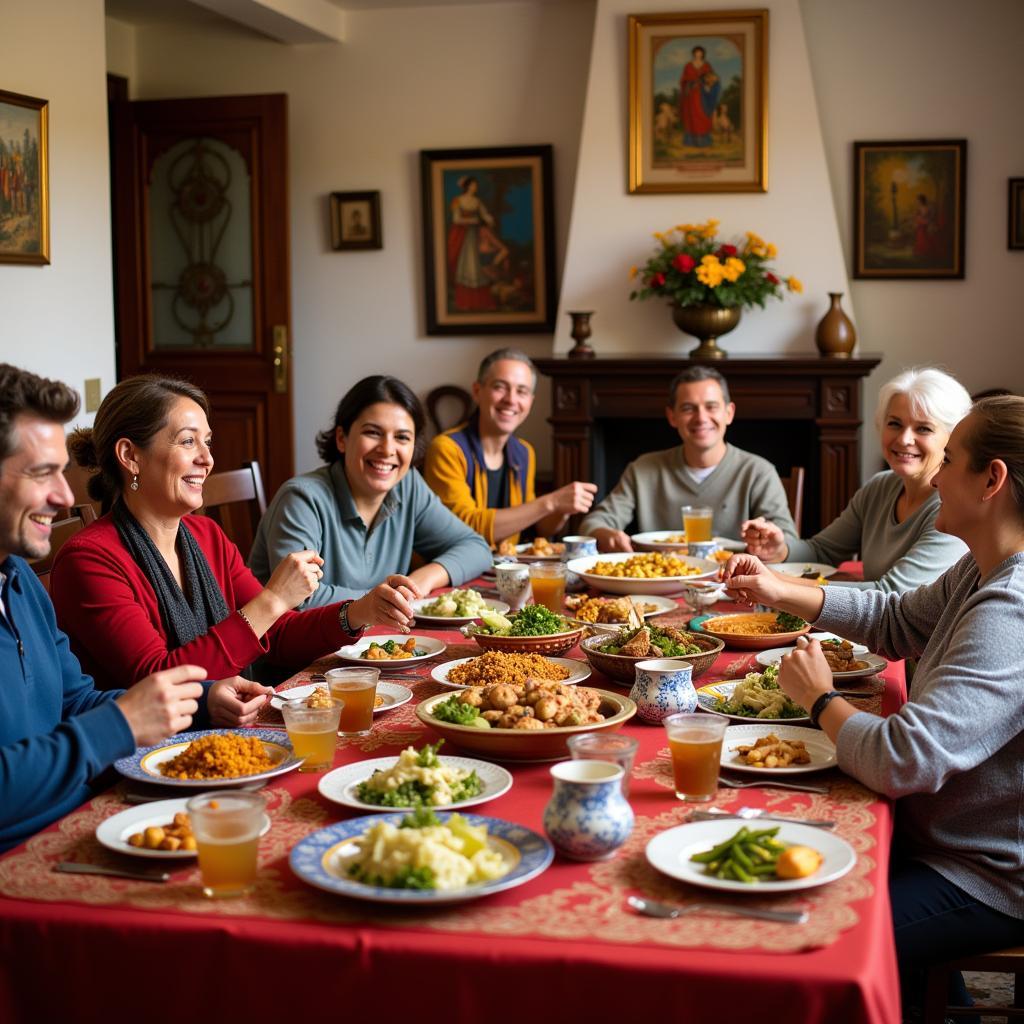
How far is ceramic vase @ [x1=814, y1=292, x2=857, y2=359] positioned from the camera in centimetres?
527

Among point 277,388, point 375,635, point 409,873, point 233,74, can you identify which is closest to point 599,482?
point 277,388

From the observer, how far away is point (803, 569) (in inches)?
119

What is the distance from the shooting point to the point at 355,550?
3.07m

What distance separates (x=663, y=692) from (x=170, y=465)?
96 cm

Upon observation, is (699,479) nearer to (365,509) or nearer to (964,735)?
(365,509)

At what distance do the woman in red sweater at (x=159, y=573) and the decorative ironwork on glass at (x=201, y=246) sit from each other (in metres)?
A: 3.90

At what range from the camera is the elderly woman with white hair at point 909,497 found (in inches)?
106

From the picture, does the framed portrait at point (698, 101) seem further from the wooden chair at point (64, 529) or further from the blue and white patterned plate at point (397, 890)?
the blue and white patterned plate at point (397, 890)

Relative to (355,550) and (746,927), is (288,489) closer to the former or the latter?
(355,550)

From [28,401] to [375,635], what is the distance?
1003 millimetres

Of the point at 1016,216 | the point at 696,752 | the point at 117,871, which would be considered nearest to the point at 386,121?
the point at 1016,216

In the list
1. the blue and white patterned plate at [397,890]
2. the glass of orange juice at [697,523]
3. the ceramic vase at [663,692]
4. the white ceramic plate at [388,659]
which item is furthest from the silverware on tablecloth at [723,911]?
the glass of orange juice at [697,523]

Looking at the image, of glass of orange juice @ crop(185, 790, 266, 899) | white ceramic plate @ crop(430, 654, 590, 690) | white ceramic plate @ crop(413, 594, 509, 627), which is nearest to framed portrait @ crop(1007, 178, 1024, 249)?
white ceramic plate @ crop(413, 594, 509, 627)

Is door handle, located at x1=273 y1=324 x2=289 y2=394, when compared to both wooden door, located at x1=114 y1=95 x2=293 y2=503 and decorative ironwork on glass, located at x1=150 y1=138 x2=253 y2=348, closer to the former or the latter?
wooden door, located at x1=114 y1=95 x2=293 y2=503
